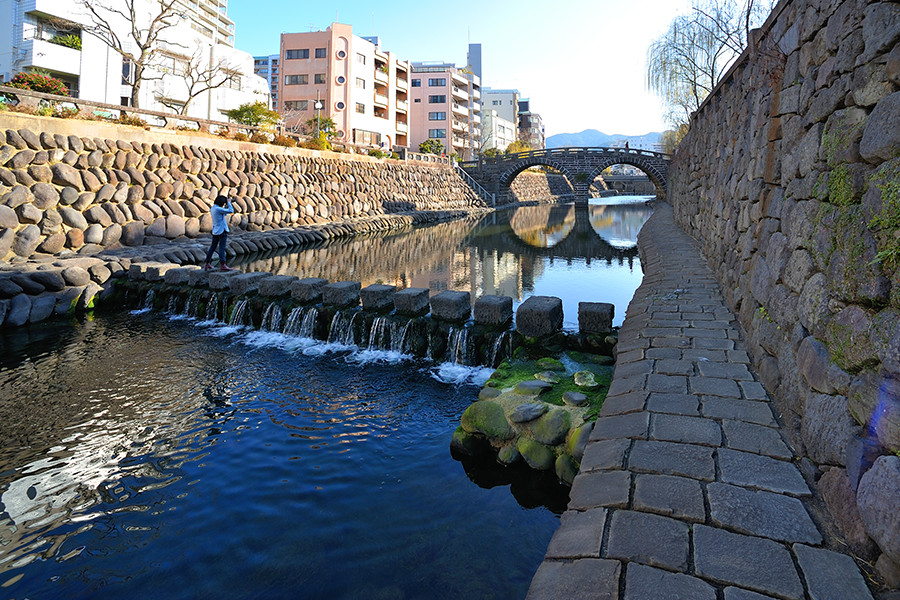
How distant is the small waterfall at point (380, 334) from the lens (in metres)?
7.10

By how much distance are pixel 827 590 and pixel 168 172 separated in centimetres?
1764

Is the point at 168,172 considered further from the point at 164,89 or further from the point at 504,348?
the point at 164,89

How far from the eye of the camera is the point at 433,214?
96.2 ft

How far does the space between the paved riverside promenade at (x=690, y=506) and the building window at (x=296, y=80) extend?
4539cm

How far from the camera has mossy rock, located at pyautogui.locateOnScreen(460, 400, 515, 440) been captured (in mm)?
4070

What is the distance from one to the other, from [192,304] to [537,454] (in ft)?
24.6

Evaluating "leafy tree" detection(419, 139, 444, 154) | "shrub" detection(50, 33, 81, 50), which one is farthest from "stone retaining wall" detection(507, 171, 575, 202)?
"shrub" detection(50, 33, 81, 50)

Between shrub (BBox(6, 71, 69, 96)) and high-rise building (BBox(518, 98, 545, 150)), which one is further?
high-rise building (BBox(518, 98, 545, 150))

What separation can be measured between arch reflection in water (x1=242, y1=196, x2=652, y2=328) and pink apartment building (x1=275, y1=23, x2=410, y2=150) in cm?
2274

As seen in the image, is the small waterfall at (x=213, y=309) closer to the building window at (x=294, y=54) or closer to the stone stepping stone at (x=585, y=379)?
the stone stepping stone at (x=585, y=379)

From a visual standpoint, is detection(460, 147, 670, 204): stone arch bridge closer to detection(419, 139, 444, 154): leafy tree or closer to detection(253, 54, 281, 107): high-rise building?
detection(419, 139, 444, 154): leafy tree

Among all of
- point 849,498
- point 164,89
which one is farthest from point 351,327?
point 164,89

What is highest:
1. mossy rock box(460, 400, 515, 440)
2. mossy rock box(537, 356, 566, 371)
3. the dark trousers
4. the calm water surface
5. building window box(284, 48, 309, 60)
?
building window box(284, 48, 309, 60)

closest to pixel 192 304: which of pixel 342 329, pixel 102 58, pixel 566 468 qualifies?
pixel 342 329
